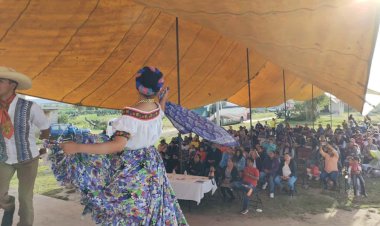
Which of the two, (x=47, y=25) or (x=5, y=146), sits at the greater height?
(x=47, y=25)

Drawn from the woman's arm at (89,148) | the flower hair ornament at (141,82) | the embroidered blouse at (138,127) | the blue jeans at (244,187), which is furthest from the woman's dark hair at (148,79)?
the blue jeans at (244,187)

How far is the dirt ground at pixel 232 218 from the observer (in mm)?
5227

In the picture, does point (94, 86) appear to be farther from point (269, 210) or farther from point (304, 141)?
point (304, 141)

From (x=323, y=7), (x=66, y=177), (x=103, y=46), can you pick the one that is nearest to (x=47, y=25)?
(x=103, y=46)

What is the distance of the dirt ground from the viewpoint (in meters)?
5.23

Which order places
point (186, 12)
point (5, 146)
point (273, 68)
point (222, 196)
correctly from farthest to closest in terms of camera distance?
point (273, 68)
point (222, 196)
point (186, 12)
point (5, 146)

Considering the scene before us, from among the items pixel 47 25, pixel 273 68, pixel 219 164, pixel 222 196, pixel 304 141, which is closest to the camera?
pixel 47 25

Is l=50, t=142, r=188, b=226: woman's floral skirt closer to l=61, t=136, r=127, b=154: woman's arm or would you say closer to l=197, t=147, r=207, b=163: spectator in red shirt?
l=61, t=136, r=127, b=154: woman's arm

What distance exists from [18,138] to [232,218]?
3854 mm

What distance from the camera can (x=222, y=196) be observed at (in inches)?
265

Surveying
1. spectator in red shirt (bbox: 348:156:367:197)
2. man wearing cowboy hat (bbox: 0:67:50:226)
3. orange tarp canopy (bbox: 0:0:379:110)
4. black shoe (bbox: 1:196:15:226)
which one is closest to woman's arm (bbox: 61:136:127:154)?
man wearing cowboy hat (bbox: 0:67:50:226)

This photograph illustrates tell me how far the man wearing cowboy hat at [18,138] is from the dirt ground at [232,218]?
225cm

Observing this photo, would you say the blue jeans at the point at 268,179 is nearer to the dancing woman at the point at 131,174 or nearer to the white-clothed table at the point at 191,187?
the white-clothed table at the point at 191,187

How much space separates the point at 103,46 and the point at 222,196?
3.56m
